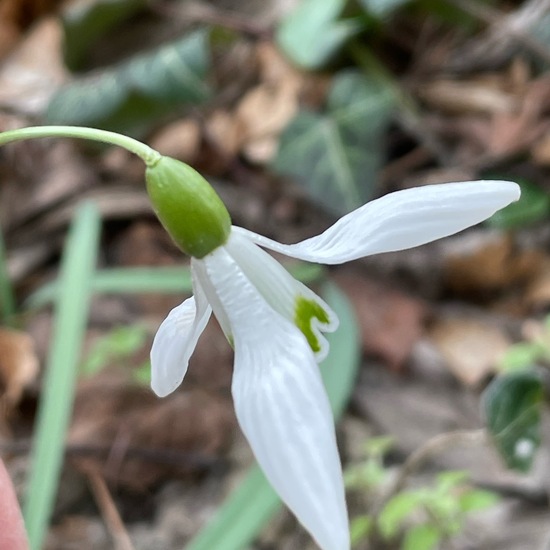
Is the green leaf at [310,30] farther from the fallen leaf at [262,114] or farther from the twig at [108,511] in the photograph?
the twig at [108,511]

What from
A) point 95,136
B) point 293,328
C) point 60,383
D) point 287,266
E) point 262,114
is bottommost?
point 287,266

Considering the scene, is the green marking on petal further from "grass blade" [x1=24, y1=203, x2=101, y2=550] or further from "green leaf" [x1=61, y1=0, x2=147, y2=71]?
"green leaf" [x1=61, y1=0, x2=147, y2=71]

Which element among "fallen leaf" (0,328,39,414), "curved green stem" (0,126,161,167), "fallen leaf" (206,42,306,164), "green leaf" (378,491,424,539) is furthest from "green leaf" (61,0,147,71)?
"curved green stem" (0,126,161,167)

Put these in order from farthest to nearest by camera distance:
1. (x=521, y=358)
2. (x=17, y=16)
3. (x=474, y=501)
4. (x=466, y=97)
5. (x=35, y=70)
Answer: (x=17, y=16) → (x=35, y=70) → (x=466, y=97) → (x=521, y=358) → (x=474, y=501)

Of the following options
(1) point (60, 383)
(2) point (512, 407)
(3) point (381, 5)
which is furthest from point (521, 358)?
(3) point (381, 5)

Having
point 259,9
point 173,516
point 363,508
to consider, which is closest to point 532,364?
point 363,508

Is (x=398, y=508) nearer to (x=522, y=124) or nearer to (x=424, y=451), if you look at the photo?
(x=424, y=451)

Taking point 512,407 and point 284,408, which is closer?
point 284,408
